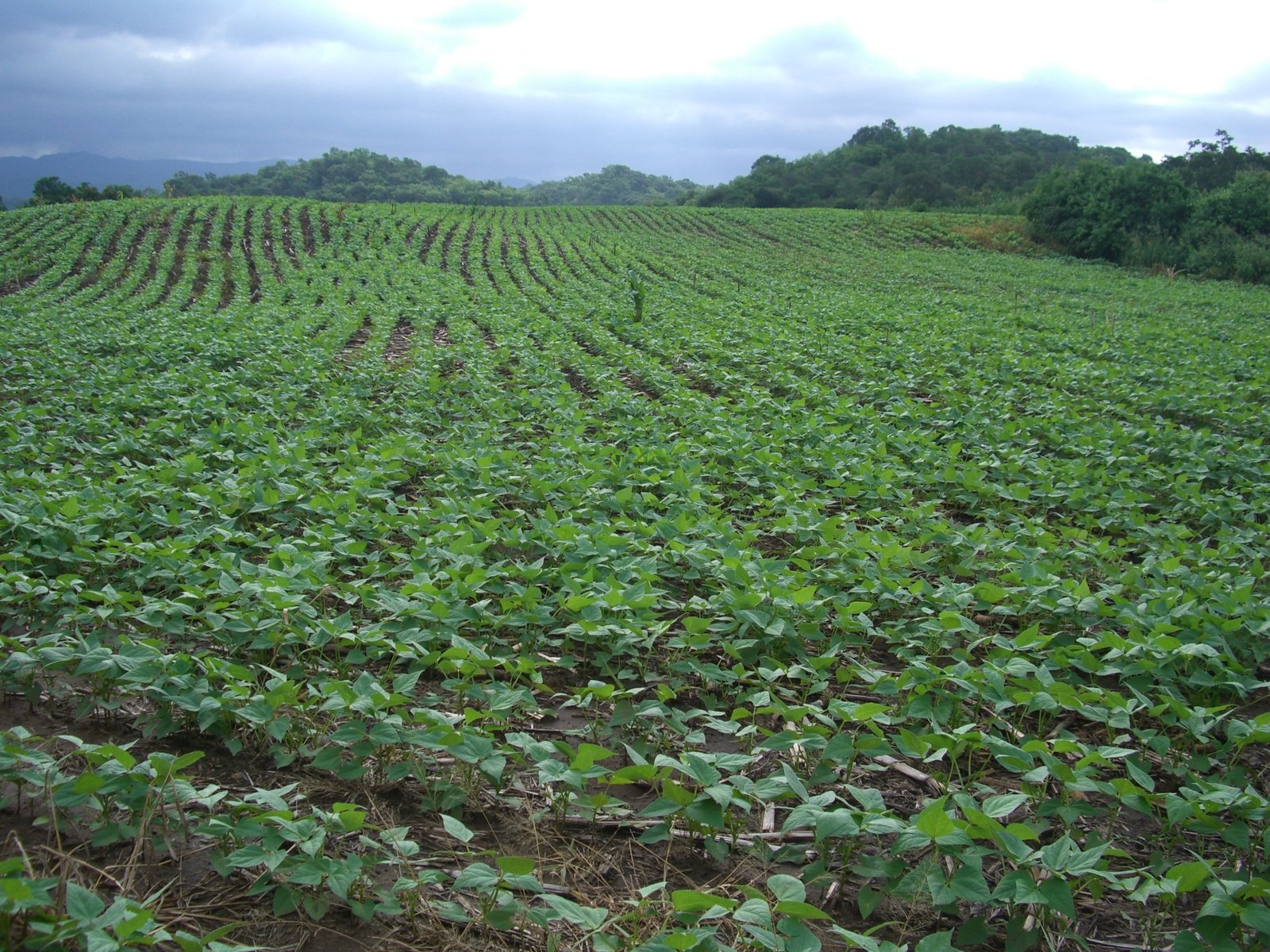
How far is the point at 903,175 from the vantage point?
203 feet

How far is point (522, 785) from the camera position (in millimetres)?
2486

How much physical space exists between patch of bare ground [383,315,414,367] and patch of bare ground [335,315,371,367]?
38 centimetres

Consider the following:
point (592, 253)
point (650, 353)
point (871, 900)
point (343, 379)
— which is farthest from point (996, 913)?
point (592, 253)

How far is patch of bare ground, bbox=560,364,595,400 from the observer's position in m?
8.89

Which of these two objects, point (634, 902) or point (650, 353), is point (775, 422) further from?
point (634, 902)

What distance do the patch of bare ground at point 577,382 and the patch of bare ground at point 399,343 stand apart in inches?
84.2

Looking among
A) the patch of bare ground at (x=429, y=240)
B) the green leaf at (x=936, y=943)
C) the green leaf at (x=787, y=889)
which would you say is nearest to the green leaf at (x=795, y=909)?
the green leaf at (x=787, y=889)

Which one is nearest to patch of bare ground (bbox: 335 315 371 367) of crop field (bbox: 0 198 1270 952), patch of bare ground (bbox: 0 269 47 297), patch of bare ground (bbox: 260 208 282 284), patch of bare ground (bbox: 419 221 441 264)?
→ crop field (bbox: 0 198 1270 952)

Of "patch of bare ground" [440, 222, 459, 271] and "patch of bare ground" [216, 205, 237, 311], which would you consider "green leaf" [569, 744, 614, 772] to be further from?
"patch of bare ground" [440, 222, 459, 271]

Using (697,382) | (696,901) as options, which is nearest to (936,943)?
(696,901)

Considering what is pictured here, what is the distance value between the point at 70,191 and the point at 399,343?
1518 inches

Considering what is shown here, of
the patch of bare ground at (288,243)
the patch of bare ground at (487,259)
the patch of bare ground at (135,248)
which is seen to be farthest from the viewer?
the patch of bare ground at (288,243)

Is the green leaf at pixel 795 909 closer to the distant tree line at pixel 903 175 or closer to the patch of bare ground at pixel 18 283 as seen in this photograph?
the patch of bare ground at pixel 18 283

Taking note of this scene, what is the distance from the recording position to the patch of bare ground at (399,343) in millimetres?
10361
